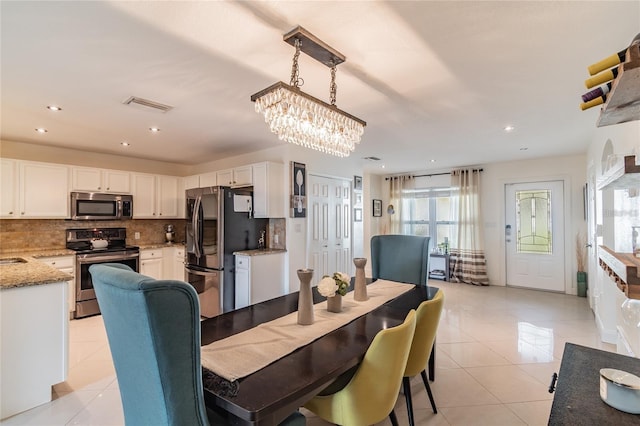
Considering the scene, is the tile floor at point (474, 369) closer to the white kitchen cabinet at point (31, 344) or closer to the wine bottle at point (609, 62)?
the white kitchen cabinet at point (31, 344)

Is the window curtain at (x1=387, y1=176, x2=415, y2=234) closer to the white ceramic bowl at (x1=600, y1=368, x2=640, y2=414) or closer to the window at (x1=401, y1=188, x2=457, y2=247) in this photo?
the window at (x1=401, y1=188, x2=457, y2=247)

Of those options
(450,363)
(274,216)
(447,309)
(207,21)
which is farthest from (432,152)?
(207,21)

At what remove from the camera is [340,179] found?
5152mm

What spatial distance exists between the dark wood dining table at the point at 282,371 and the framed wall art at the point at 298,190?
7.82ft

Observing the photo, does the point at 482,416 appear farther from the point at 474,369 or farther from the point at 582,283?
the point at 582,283

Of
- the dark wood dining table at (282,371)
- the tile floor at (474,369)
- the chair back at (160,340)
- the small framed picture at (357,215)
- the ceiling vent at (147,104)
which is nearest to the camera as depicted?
the chair back at (160,340)

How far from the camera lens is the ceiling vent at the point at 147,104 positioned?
8.71 feet

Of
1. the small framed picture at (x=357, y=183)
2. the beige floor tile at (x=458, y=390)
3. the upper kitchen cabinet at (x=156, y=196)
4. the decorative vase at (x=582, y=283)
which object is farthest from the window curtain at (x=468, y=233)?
the upper kitchen cabinet at (x=156, y=196)

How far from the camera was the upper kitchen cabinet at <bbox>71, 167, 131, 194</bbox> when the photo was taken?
433cm

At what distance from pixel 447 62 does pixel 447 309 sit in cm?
348

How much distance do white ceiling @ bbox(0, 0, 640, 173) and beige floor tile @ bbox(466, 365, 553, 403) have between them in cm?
237

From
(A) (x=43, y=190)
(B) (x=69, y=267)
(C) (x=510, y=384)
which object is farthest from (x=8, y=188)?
(C) (x=510, y=384)

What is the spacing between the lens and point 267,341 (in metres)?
1.53

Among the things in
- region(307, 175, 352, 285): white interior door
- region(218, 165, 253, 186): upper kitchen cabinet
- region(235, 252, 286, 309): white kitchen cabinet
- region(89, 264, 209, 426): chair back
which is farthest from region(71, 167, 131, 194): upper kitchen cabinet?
region(89, 264, 209, 426): chair back
